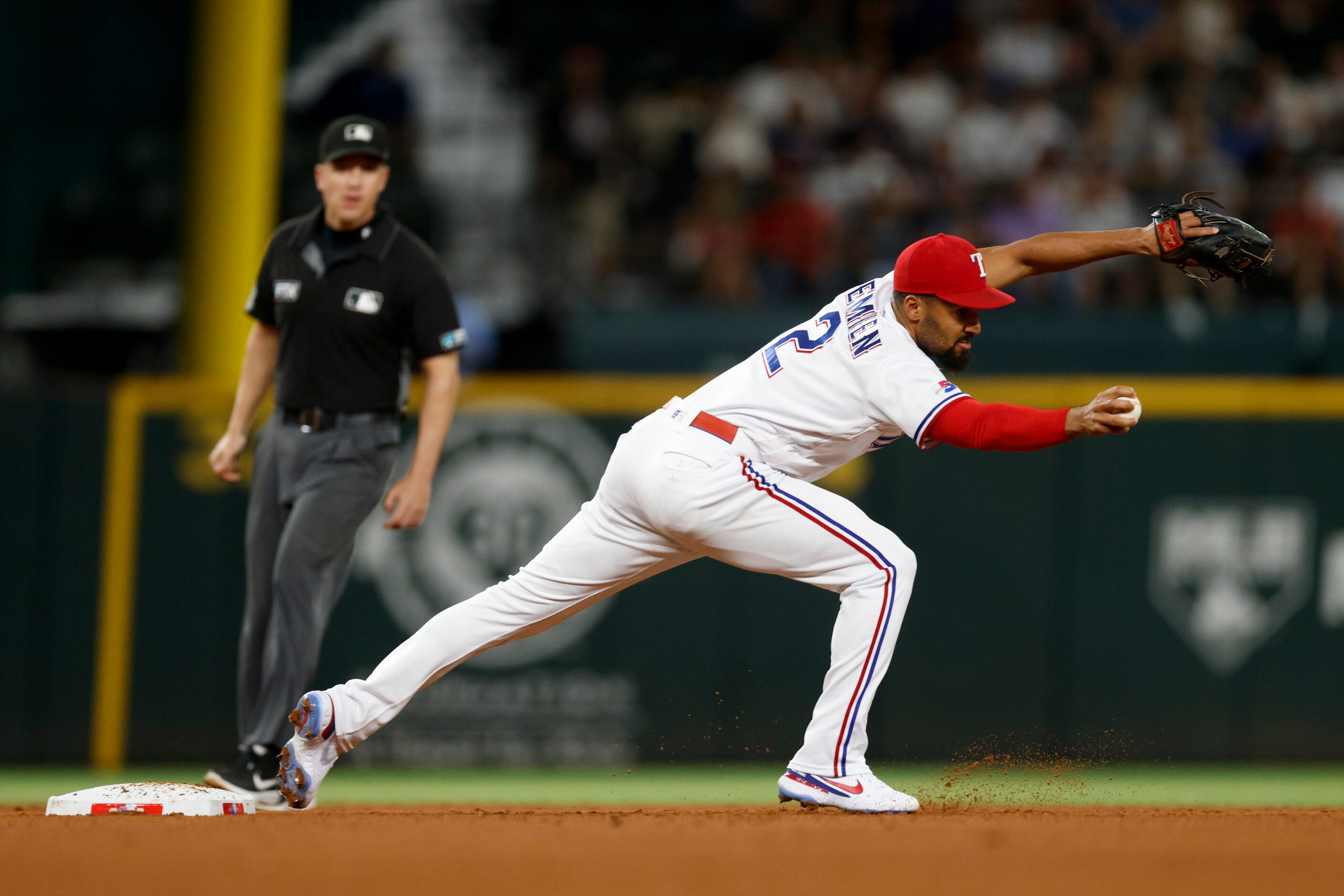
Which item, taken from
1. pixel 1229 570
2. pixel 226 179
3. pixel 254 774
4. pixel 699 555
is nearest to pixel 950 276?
pixel 699 555

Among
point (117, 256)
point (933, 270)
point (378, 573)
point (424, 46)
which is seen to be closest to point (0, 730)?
point (378, 573)

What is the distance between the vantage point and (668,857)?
12.9 ft

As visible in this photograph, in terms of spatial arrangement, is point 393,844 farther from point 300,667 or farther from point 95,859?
point 300,667

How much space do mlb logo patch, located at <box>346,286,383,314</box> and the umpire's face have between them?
0.75ft

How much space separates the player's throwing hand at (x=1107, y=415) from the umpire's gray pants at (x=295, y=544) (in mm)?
2391

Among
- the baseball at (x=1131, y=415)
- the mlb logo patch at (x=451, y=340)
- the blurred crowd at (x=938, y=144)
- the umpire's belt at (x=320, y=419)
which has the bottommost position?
the umpire's belt at (x=320, y=419)

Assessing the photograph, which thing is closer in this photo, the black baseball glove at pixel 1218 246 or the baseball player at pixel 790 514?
the baseball player at pixel 790 514

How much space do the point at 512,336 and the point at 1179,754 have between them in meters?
4.55

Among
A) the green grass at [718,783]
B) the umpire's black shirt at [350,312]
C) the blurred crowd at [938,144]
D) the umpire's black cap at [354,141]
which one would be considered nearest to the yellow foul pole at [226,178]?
the blurred crowd at [938,144]

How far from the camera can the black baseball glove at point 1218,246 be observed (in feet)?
15.0

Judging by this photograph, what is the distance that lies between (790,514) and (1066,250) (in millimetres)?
1240

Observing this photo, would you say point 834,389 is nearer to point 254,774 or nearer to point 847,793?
point 847,793

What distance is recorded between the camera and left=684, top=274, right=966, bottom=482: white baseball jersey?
13.8 feet

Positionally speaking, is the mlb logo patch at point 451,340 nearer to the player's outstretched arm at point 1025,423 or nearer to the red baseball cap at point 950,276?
the red baseball cap at point 950,276
